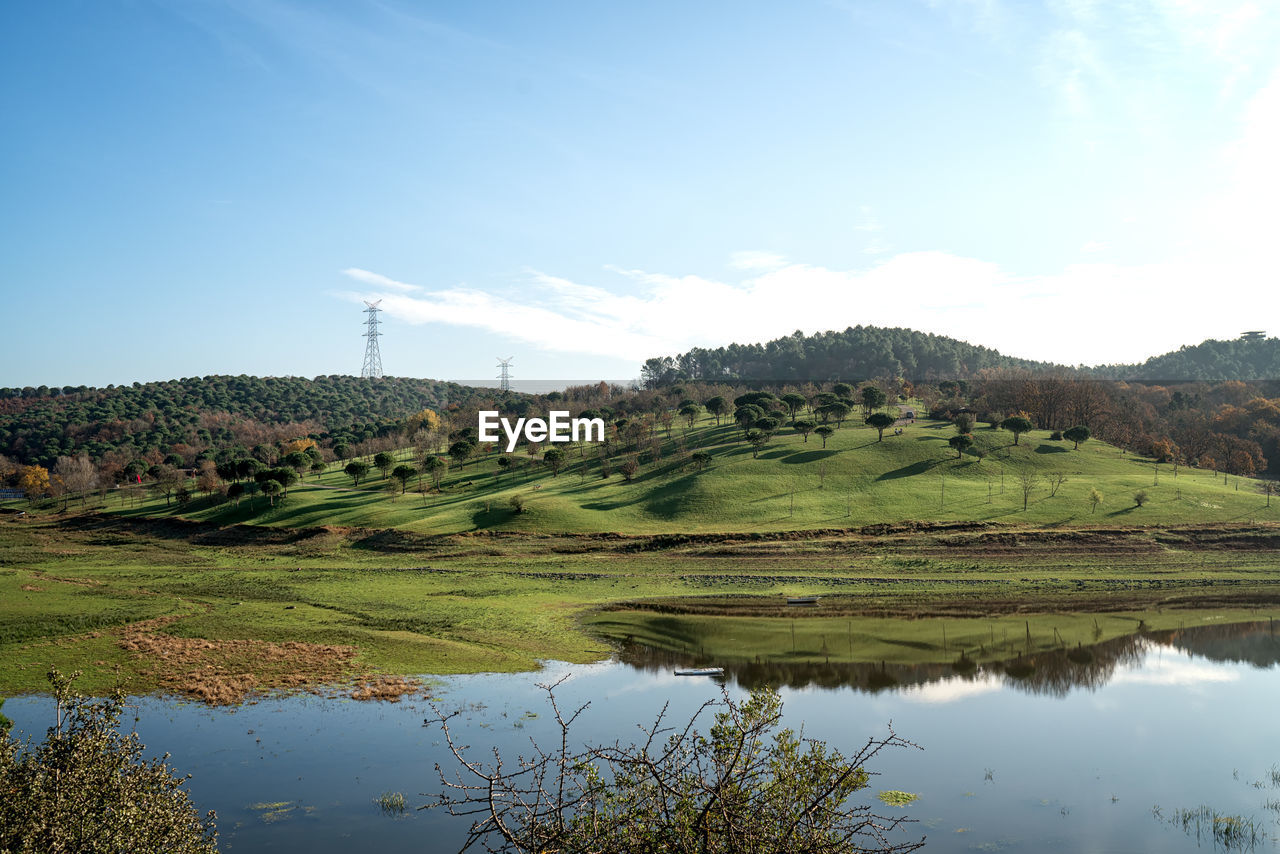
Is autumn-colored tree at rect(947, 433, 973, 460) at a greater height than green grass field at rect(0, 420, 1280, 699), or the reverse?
autumn-colored tree at rect(947, 433, 973, 460)

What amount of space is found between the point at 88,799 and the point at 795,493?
3083 inches

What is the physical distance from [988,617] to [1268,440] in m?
106

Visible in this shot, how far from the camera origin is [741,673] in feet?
113

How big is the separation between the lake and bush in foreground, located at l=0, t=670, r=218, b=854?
23.4ft

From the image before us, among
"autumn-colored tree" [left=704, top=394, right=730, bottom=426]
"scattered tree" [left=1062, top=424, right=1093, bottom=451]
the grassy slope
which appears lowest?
the grassy slope

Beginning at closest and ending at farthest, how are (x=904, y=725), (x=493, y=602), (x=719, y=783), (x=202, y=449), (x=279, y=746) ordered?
(x=719, y=783) → (x=279, y=746) → (x=904, y=725) → (x=493, y=602) → (x=202, y=449)

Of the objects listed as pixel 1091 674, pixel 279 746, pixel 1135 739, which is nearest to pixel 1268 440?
pixel 1091 674

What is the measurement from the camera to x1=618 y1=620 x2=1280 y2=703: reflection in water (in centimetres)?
3297

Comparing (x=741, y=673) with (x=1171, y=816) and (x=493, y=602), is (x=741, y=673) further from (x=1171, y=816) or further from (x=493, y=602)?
(x=493, y=602)

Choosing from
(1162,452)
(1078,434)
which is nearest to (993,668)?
(1078,434)

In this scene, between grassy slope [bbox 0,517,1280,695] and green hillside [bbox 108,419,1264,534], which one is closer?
grassy slope [bbox 0,517,1280,695]

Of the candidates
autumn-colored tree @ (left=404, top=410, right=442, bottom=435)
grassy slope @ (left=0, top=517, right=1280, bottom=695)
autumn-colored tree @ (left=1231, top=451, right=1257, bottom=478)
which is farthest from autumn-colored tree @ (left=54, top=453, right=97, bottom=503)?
autumn-colored tree @ (left=1231, top=451, right=1257, bottom=478)

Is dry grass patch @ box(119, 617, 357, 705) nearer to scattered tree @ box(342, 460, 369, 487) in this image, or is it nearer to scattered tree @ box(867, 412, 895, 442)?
scattered tree @ box(342, 460, 369, 487)

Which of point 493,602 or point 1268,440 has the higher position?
point 1268,440
